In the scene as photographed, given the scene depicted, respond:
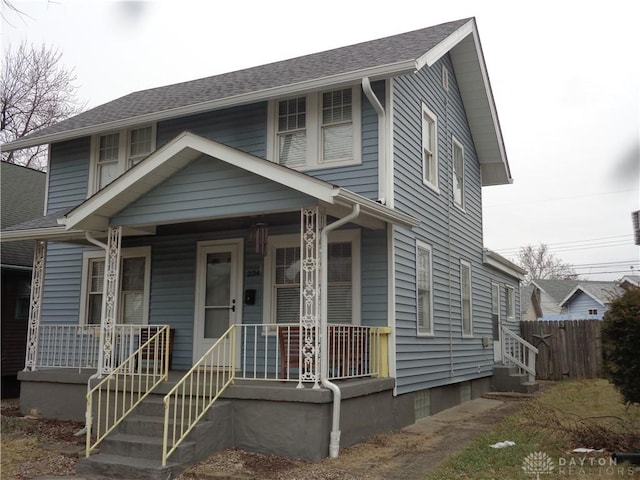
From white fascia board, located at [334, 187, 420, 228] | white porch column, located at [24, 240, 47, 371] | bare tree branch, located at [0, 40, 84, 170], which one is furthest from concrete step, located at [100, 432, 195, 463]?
bare tree branch, located at [0, 40, 84, 170]

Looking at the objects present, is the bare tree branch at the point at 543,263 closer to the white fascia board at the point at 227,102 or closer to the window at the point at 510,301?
the window at the point at 510,301

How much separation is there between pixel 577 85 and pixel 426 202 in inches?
315

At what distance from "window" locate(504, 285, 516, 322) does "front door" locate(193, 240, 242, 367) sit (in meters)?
9.68

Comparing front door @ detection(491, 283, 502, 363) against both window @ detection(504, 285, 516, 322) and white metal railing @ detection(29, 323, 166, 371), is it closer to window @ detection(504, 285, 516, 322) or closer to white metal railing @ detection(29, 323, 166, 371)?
window @ detection(504, 285, 516, 322)

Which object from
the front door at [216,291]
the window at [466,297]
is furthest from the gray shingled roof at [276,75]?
the window at [466,297]

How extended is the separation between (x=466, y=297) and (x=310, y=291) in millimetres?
6322

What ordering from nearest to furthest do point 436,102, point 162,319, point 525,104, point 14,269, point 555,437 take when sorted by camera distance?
1. point 525,104
2. point 555,437
3. point 162,319
4. point 436,102
5. point 14,269

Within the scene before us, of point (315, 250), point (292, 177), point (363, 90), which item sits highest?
point (363, 90)

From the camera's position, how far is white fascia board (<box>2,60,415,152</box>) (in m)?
8.35

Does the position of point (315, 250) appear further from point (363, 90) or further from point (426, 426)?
point (426, 426)

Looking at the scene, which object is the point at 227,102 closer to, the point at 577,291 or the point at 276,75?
the point at 276,75

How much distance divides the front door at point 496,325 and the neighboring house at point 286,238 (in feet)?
6.98

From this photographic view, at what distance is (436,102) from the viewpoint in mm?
11492

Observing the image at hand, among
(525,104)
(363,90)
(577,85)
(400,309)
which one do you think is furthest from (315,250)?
(577,85)
